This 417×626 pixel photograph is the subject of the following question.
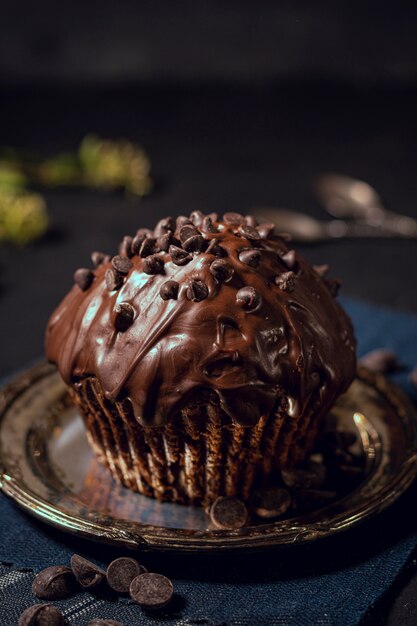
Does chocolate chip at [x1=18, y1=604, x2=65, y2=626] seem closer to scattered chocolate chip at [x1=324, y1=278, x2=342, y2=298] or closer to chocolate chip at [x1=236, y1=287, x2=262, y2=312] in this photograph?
chocolate chip at [x1=236, y1=287, x2=262, y2=312]

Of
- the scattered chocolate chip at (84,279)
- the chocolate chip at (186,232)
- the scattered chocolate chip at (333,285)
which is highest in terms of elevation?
the chocolate chip at (186,232)

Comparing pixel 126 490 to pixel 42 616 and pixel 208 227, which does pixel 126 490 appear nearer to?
pixel 42 616

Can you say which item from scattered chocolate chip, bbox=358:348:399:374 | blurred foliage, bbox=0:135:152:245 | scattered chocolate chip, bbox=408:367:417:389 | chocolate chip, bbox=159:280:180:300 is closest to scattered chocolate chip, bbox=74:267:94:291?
chocolate chip, bbox=159:280:180:300

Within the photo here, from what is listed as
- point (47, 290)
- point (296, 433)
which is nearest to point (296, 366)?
point (296, 433)

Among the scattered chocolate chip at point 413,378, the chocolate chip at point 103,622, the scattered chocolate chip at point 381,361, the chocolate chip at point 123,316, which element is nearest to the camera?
the chocolate chip at point 103,622

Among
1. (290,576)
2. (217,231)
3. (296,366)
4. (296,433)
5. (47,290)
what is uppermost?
(217,231)

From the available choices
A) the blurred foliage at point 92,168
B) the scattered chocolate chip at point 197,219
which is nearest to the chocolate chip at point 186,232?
the scattered chocolate chip at point 197,219

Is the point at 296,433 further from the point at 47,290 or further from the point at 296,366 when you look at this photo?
the point at 47,290

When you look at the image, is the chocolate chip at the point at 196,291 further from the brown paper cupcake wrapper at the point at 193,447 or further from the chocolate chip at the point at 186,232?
the brown paper cupcake wrapper at the point at 193,447
